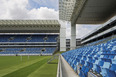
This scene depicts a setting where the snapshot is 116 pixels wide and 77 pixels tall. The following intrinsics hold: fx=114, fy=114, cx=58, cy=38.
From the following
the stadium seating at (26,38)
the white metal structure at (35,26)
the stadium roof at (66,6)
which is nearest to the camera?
the stadium roof at (66,6)

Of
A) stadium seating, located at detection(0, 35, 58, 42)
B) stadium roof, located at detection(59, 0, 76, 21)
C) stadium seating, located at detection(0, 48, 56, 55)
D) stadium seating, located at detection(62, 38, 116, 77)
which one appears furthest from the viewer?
stadium seating, located at detection(0, 35, 58, 42)

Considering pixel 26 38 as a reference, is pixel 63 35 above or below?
above

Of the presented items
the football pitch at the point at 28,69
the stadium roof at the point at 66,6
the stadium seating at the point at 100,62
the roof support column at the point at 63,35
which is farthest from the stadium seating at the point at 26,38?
the stadium seating at the point at 100,62

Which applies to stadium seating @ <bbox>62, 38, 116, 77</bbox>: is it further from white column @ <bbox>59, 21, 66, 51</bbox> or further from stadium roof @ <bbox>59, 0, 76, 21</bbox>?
white column @ <bbox>59, 21, 66, 51</bbox>

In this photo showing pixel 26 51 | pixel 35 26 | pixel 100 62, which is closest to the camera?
pixel 100 62

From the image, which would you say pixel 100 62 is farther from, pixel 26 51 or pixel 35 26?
pixel 26 51

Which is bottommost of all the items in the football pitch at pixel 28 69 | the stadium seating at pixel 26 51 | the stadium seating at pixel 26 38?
the football pitch at pixel 28 69

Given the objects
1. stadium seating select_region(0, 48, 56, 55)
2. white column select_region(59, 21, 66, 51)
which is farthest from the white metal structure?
stadium seating select_region(0, 48, 56, 55)

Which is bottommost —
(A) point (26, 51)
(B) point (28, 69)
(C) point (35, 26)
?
(B) point (28, 69)

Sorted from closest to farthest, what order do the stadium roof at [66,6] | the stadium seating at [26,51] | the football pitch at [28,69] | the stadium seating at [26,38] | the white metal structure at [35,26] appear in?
1. the football pitch at [28,69]
2. the stadium roof at [66,6]
3. the white metal structure at [35,26]
4. the stadium seating at [26,51]
5. the stadium seating at [26,38]

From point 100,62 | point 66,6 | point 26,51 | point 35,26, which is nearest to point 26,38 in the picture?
point 26,51

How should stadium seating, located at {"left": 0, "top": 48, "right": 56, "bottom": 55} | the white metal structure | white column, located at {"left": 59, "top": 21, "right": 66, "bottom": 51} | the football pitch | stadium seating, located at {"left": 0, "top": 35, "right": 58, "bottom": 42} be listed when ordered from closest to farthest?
1. the football pitch
2. the white metal structure
3. stadium seating, located at {"left": 0, "top": 48, "right": 56, "bottom": 55}
4. white column, located at {"left": 59, "top": 21, "right": 66, "bottom": 51}
5. stadium seating, located at {"left": 0, "top": 35, "right": 58, "bottom": 42}

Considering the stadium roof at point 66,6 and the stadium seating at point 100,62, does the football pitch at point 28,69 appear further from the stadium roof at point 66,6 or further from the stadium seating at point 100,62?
the stadium roof at point 66,6

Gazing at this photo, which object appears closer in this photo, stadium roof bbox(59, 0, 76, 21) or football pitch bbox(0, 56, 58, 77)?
football pitch bbox(0, 56, 58, 77)
